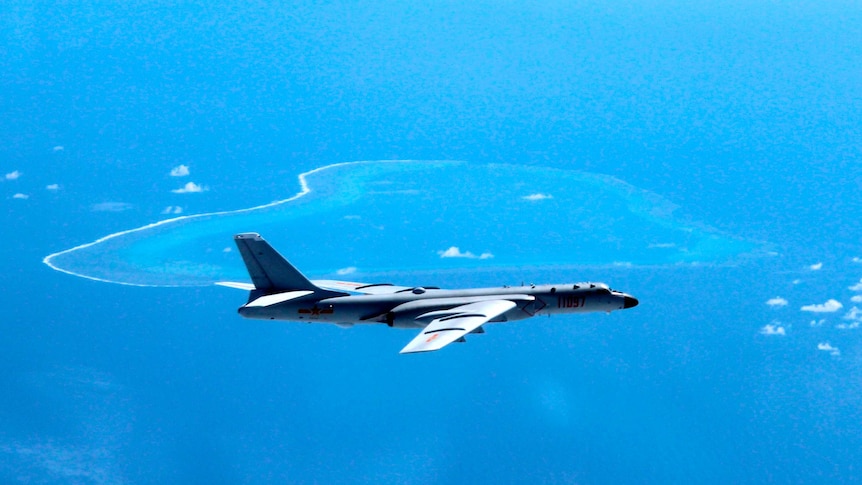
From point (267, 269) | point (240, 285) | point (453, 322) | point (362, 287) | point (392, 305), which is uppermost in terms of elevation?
point (362, 287)

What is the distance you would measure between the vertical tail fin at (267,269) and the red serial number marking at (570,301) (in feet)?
48.0

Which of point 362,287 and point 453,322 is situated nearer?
point 453,322

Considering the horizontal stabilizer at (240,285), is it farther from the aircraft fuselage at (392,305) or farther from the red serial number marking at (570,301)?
the red serial number marking at (570,301)

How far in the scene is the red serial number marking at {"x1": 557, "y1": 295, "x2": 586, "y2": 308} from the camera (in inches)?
2694

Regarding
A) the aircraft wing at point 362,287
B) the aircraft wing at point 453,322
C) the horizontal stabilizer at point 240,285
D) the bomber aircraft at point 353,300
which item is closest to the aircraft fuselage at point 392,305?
the bomber aircraft at point 353,300

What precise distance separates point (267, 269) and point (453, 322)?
13.1m

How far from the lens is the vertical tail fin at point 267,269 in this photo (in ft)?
217

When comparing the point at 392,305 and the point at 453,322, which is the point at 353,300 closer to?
the point at 392,305

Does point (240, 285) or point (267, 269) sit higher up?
point (267, 269)

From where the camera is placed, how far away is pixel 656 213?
385ft

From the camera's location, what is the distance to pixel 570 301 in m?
68.8

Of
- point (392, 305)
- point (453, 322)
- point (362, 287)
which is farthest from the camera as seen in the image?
point (362, 287)

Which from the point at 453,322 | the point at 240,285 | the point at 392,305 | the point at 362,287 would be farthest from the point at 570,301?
the point at 240,285

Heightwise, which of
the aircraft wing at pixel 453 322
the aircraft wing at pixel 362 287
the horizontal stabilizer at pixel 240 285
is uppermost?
the aircraft wing at pixel 362 287
